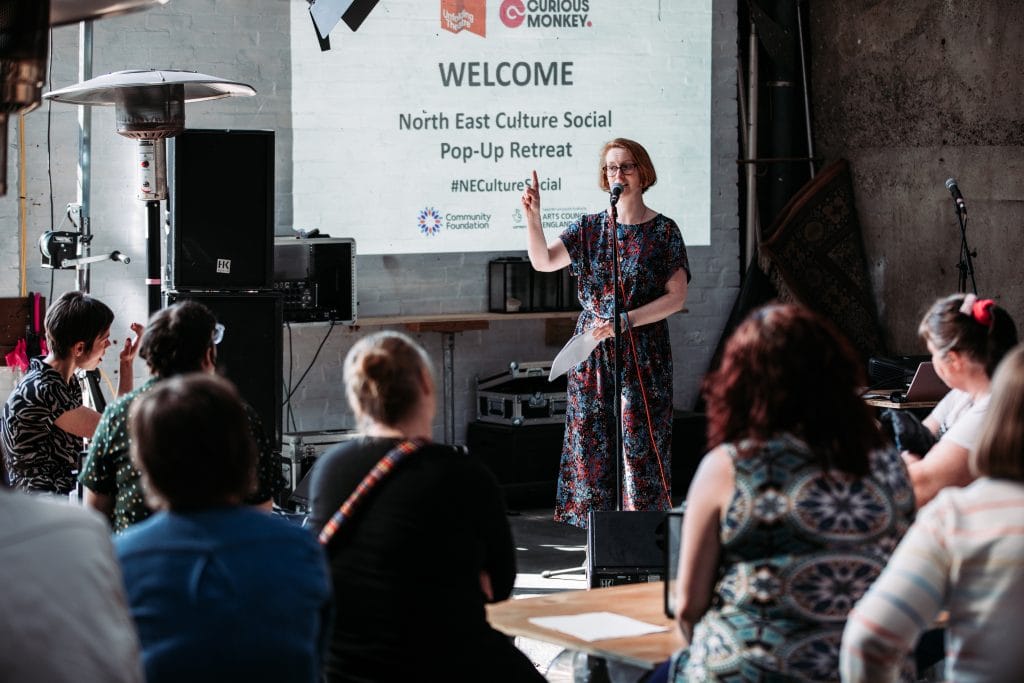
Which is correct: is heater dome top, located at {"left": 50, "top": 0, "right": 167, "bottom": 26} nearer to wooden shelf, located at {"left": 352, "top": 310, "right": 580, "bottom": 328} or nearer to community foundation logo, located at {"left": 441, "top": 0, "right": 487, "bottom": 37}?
wooden shelf, located at {"left": 352, "top": 310, "right": 580, "bottom": 328}

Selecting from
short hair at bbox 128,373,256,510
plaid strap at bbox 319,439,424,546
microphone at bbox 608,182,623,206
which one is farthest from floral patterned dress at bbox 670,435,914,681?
microphone at bbox 608,182,623,206

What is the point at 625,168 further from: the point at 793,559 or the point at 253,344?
the point at 793,559

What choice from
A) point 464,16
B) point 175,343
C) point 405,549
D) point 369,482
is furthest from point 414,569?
point 464,16

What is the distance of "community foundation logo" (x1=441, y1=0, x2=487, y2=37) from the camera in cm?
657

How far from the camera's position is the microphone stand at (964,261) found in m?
6.33

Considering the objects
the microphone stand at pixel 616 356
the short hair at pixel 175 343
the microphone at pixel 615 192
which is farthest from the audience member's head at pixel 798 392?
the microphone at pixel 615 192

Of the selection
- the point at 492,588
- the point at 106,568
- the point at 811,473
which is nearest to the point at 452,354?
the point at 492,588

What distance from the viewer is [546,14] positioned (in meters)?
6.77

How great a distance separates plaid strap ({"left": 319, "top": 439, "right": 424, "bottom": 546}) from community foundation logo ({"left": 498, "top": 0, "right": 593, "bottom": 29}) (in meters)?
4.69

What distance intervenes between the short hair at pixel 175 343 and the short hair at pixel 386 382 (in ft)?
2.22

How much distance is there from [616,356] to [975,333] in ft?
5.92

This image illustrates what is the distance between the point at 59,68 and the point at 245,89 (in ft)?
4.78

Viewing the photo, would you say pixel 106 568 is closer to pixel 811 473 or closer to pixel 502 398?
pixel 811 473

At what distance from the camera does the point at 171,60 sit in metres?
6.29
